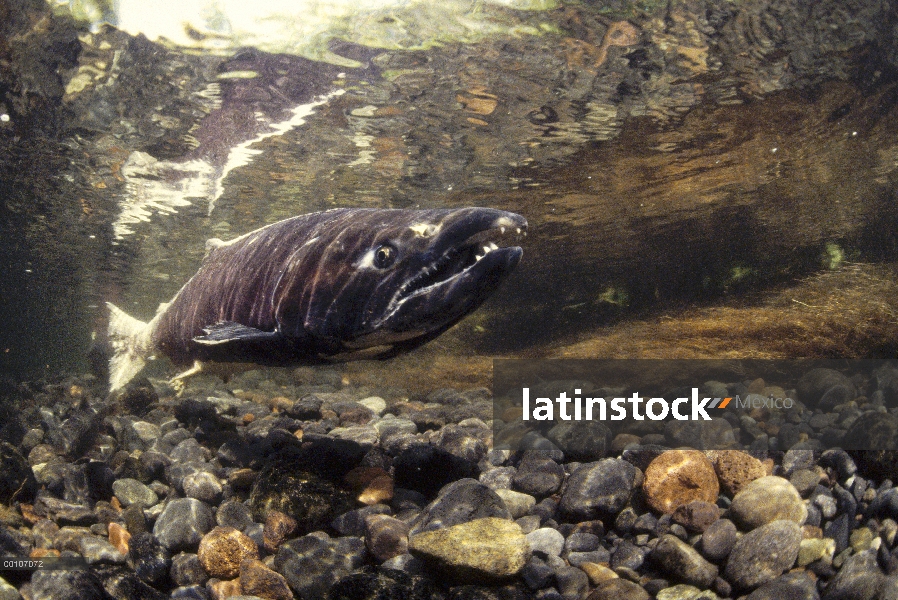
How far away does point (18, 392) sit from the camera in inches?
604

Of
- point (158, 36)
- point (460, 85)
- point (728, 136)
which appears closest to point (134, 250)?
point (158, 36)

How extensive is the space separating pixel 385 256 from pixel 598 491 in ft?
8.58

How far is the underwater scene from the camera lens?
10.3 ft

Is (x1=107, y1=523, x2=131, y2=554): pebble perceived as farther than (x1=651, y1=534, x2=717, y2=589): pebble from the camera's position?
Yes

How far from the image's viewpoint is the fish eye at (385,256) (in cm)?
302

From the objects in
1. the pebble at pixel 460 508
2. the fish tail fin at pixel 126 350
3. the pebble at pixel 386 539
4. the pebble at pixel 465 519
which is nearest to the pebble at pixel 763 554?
the pebble at pixel 465 519

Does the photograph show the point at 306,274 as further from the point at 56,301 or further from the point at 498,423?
the point at 56,301

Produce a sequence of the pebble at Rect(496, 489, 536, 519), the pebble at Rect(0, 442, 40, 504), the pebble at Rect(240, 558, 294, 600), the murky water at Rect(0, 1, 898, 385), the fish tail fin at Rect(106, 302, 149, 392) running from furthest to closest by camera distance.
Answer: the murky water at Rect(0, 1, 898, 385) → the fish tail fin at Rect(106, 302, 149, 392) → the pebble at Rect(0, 442, 40, 504) → the pebble at Rect(496, 489, 536, 519) → the pebble at Rect(240, 558, 294, 600)

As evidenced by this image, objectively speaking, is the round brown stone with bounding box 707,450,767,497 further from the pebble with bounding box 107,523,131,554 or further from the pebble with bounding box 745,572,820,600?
the pebble with bounding box 107,523,131,554

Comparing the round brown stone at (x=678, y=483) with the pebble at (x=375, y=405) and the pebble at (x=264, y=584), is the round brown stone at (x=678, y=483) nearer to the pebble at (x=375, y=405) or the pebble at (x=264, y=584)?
the pebble at (x=264, y=584)

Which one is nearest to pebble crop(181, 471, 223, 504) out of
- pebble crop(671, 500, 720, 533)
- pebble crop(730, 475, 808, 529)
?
pebble crop(671, 500, 720, 533)

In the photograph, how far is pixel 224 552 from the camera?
339cm

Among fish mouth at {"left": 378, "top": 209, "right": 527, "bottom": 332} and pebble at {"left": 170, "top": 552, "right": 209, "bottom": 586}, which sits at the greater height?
fish mouth at {"left": 378, "top": 209, "right": 527, "bottom": 332}

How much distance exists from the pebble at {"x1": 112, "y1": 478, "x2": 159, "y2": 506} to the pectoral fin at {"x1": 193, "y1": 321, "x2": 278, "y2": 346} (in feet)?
6.94
